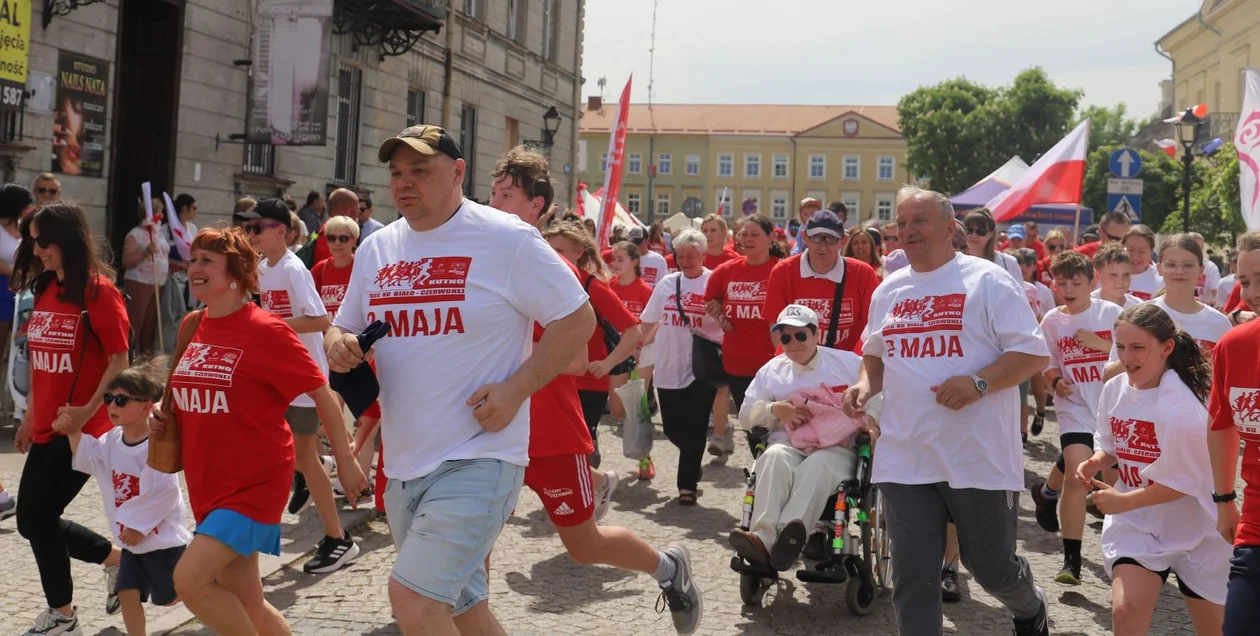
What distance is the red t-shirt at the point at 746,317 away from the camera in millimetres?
9148

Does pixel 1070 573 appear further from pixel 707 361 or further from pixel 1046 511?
pixel 707 361

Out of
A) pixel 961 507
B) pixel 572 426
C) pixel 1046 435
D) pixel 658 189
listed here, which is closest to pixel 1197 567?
pixel 961 507

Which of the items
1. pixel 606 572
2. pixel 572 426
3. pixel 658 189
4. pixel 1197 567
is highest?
pixel 658 189

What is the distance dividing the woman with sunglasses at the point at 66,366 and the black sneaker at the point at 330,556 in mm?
1261

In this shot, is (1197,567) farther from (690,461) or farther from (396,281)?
(690,461)

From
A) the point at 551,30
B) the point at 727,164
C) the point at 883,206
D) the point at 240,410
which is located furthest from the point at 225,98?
the point at 883,206

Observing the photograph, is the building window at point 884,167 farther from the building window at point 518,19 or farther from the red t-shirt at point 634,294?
the red t-shirt at point 634,294

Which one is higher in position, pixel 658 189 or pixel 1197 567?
pixel 658 189

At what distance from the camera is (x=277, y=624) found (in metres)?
4.73

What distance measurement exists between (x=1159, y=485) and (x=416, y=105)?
2154cm

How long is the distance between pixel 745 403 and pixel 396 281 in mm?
3531

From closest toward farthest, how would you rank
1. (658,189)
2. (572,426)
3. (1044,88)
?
1. (572,426)
2. (1044,88)
3. (658,189)

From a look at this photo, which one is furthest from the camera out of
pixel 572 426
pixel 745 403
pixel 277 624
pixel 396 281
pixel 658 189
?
pixel 658 189

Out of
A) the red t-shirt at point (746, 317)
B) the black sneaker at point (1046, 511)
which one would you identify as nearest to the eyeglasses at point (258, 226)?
the red t-shirt at point (746, 317)
